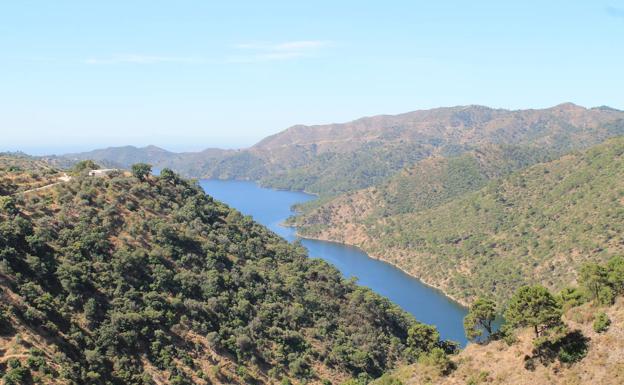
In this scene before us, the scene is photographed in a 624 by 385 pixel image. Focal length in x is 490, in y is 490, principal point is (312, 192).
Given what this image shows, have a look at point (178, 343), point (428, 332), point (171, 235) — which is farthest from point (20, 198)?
point (428, 332)

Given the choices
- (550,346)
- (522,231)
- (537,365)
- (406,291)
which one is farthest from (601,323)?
(522,231)

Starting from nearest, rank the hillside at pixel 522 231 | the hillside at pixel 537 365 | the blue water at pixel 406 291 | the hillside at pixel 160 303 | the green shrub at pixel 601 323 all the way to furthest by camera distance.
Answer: the hillside at pixel 537 365
the green shrub at pixel 601 323
the hillside at pixel 160 303
the blue water at pixel 406 291
the hillside at pixel 522 231

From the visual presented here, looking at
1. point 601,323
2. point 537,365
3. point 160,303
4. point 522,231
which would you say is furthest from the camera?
point 522,231

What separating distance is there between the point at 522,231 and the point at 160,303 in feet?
406

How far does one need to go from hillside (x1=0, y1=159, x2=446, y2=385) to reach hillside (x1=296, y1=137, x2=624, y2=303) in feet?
188

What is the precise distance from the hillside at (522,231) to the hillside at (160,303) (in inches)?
2257

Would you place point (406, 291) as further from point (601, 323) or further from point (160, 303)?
point (601, 323)

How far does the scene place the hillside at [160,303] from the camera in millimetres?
53156

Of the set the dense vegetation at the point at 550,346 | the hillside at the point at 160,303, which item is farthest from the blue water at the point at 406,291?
the dense vegetation at the point at 550,346

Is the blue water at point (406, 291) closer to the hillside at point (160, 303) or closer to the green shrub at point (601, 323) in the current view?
the hillside at point (160, 303)

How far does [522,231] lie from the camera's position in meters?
154

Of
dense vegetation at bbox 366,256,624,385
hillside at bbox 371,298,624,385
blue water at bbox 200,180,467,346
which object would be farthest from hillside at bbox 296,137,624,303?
hillside at bbox 371,298,624,385

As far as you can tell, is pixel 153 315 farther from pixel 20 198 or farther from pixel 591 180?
pixel 591 180

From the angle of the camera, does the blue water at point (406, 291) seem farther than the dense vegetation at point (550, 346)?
Yes
